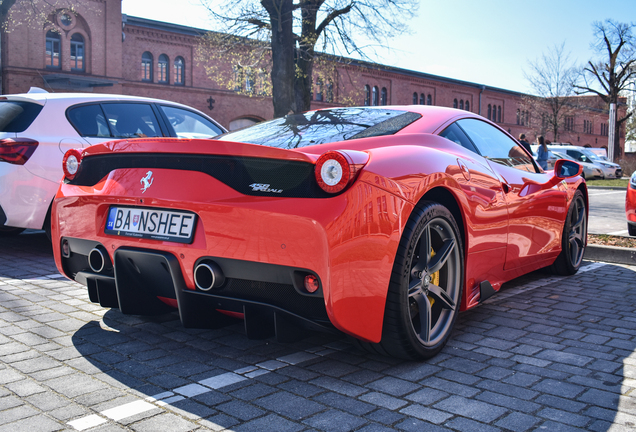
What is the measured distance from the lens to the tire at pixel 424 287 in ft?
9.12

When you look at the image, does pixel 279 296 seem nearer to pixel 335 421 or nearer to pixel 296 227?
pixel 296 227

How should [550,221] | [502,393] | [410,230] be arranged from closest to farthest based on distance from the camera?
1. [502,393]
2. [410,230]
3. [550,221]

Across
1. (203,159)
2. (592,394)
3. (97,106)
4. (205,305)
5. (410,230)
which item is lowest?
(592,394)

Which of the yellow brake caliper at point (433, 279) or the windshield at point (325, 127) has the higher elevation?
the windshield at point (325, 127)

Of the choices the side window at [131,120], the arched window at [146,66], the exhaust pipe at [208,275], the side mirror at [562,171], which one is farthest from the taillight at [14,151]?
the arched window at [146,66]

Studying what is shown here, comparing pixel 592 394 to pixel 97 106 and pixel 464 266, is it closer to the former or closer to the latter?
pixel 464 266

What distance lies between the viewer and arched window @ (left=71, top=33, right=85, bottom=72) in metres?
30.9

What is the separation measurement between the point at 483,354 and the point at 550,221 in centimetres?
199

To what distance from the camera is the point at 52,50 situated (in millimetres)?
30203

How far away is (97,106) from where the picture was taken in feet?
20.1

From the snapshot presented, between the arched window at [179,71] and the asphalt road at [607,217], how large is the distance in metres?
25.9

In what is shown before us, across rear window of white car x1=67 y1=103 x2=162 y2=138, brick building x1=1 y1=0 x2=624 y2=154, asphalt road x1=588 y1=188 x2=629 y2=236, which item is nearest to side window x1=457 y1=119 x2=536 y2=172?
rear window of white car x1=67 y1=103 x2=162 y2=138

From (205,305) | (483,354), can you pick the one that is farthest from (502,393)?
(205,305)

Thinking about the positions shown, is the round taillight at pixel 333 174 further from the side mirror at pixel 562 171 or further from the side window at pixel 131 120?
the side window at pixel 131 120
